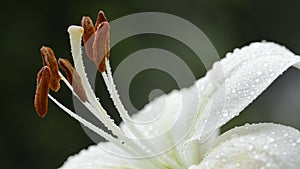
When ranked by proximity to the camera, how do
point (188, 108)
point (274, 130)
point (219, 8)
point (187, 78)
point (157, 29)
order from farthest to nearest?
point (219, 8), point (157, 29), point (187, 78), point (188, 108), point (274, 130)

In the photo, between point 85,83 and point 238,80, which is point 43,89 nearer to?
point 85,83

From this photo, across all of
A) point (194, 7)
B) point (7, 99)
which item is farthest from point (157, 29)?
point (7, 99)

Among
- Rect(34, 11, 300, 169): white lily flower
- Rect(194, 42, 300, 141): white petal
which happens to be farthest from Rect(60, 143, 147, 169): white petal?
Rect(194, 42, 300, 141): white petal

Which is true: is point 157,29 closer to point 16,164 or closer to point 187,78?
point 187,78

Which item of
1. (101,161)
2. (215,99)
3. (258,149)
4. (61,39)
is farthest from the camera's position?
(61,39)

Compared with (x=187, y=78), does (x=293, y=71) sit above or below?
below

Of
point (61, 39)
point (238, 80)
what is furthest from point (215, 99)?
point (61, 39)
